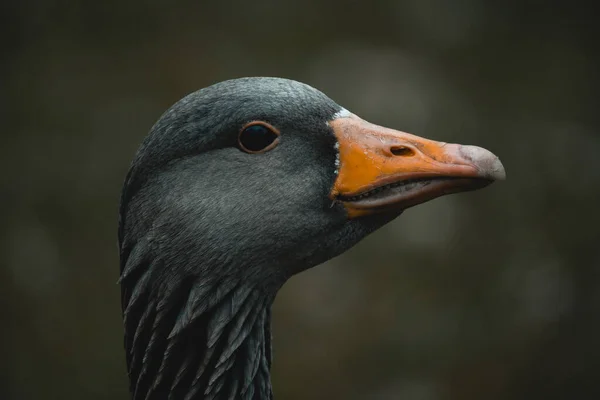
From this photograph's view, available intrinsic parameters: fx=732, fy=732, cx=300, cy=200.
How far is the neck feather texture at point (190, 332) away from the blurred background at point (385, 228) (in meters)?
4.58

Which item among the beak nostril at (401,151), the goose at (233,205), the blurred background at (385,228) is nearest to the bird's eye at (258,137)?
the goose at (233,205)

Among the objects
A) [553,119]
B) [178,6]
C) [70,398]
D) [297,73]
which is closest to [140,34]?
[178,6]

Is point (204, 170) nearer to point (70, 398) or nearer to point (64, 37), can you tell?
point (70, 398)

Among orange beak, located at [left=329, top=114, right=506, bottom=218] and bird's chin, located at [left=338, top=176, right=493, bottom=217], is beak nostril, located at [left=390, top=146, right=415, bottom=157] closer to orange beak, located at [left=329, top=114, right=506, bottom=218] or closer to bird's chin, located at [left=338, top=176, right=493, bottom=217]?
orange beak, located at [left=329, top=114, right=506, bottom=218]

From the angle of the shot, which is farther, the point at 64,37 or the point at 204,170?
the point at 64,37

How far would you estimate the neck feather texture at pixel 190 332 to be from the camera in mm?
3885

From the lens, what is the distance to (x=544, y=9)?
35.3 ft

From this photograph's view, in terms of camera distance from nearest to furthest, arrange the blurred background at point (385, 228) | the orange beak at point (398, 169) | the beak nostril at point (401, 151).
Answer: the orange beak at point (398, 169) < the beak nostril at point (401, 151) < the blurred background at point (385, 228)

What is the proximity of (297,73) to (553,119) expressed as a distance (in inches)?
142

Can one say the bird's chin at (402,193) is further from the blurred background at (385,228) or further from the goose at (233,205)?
the blurred background at (385,228)

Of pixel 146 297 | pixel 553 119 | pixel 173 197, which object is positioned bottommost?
pixel 146 297

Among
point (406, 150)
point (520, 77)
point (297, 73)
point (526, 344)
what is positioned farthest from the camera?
point (520, 77)

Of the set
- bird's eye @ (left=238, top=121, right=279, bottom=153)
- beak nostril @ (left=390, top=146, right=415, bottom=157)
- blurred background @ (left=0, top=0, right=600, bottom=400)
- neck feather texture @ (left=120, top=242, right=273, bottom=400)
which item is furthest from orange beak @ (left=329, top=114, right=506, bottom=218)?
blurred background @ (left=0, top=0, right=600, bottom=400)

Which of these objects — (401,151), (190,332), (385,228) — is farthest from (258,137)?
(385,228)
